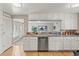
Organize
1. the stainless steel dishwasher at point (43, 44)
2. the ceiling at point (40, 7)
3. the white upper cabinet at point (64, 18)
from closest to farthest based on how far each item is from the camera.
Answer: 1. the ceiling at point (40, 7)
2. the stainless steel dishwasher at point (43, 44)
3. the white upper cabinet at point (64, 18)

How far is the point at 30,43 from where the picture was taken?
20.9 ft

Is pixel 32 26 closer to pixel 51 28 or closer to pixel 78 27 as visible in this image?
pixel 51 28

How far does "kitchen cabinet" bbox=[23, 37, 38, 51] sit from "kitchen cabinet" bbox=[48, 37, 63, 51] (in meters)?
0.69

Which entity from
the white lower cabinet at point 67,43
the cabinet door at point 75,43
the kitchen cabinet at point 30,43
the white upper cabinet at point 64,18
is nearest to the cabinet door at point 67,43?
the white lower cabinet at point 67,43

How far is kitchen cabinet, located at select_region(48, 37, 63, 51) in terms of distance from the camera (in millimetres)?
6438

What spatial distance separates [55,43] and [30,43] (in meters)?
1.19

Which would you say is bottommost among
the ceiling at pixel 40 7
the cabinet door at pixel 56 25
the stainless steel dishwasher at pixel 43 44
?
the stainless steel dishwasher at pixel 43 44

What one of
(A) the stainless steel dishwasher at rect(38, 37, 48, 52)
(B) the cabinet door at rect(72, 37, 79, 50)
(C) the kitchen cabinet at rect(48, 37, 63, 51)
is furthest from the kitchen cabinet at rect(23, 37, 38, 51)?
(B) the cabinet door at rect(72, 37, 79, 50)

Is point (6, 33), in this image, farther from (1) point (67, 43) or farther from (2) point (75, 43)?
(2) point (75, 43)

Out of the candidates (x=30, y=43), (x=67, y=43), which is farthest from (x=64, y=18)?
(x=30, y=43)

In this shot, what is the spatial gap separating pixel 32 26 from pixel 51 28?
1062mm

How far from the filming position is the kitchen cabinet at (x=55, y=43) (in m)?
6.44

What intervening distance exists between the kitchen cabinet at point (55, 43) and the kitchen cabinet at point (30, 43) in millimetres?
685

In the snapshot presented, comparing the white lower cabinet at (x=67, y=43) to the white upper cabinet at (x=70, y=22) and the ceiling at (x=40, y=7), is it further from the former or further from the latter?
the ceiling at (x=40, y=7)
